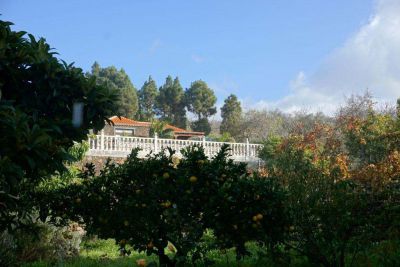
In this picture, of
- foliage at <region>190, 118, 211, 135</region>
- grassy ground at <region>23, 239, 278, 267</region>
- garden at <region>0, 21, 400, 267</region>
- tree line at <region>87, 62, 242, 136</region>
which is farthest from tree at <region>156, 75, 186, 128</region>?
garden at <region>0, 21, 400, 267</region>

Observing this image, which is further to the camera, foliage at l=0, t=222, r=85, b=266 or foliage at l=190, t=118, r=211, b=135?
foliage at l=190, t=118, r=211, b=135

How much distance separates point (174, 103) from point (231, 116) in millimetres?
11848

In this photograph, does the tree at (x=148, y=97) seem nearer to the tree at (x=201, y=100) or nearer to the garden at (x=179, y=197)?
the tree at (x=201, y=100)

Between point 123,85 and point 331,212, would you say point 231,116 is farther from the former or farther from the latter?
point 331,212

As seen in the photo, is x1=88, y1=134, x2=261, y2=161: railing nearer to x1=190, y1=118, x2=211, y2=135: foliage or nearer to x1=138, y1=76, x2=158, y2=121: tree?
x1=190, y1=118, x2=211, y2=135: foliage

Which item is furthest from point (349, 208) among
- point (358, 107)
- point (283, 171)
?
point (358, 107)

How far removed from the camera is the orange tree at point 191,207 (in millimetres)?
5605

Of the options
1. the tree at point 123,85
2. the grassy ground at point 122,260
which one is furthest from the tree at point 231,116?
the grassy ground at point 122,260

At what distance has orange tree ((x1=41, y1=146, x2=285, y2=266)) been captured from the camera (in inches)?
221

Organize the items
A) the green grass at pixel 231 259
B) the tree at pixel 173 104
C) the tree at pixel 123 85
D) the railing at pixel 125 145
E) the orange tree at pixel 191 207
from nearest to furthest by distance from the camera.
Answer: the orange tree at pixel 191 207 → the green grass at pixel 231 259 → the railing at pixel 125 145 → the tree at pixel 123 85 → the tree at pixel 173 104

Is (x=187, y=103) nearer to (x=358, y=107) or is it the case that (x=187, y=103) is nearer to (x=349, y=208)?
(x=358, y=107)

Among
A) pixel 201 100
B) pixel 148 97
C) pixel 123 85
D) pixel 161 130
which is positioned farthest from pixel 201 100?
pixel 161 130

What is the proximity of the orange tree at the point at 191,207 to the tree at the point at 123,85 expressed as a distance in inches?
1763

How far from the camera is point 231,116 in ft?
182
